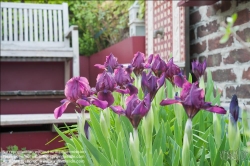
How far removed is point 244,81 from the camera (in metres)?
1.89

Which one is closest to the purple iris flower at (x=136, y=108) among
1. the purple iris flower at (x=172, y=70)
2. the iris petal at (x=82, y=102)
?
the iris petal at (x=82, y=102)

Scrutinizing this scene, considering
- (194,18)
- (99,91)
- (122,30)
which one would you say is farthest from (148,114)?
(122,30)

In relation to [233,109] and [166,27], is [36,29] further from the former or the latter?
[233,109]

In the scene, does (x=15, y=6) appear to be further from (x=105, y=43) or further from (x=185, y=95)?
(x=185, y=95)

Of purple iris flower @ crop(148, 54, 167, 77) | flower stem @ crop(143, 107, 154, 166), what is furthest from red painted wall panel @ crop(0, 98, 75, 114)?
flower stem @ crop(143, 107, 154, 166)

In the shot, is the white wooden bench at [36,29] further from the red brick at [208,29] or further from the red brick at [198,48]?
the red brick at [208,29]

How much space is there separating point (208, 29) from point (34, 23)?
3046 mm

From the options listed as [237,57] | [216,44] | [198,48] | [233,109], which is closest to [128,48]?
[198,48]

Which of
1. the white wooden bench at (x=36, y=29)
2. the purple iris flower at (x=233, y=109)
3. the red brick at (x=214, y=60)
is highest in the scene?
the white wooden bench at (x=36, y=29)

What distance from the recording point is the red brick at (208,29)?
2197 mm

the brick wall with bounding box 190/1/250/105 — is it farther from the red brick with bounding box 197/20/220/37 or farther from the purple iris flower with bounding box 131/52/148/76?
the purple iris flower with bounding box 131/52/148/76

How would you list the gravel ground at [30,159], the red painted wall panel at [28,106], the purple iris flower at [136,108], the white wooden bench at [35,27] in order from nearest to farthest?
the purple iris flower at [136,108]
the gravel ground at [30,159]
the red painted wall panel at [28,106]
the white wooden bench at [35,27]

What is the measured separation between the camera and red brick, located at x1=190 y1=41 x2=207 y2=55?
2.38m

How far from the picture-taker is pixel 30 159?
202 cm
